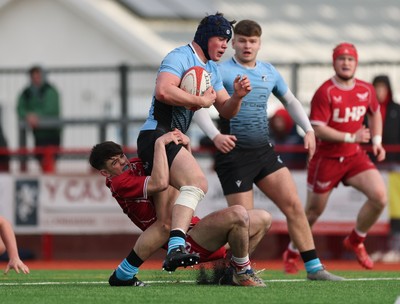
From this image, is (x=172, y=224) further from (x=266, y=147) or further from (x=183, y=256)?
(x=266, y=147)

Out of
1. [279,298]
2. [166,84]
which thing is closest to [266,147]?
[166,84]

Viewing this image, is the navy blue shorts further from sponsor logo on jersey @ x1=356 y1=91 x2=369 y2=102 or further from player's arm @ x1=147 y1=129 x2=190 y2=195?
player's arm @ x1=147 y1=129 x2=190 y2=195

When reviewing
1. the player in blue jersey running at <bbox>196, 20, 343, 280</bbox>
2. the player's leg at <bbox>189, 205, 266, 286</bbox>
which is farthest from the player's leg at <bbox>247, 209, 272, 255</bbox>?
the player in blue jersey running at <bbox>196, 20, 343, 280</bbox>

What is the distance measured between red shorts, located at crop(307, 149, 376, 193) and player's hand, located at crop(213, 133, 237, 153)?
2.30 m

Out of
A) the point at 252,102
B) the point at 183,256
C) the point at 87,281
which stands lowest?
the point at 87,281

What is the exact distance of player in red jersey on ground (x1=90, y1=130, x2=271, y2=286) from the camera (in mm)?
9656

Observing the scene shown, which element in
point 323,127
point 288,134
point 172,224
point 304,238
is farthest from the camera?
point 288,134

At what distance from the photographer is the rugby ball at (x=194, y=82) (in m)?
9.84

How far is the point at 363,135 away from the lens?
42.1 feet

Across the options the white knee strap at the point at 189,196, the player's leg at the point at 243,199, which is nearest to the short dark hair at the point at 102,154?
the white knee strap at the point at 189,196

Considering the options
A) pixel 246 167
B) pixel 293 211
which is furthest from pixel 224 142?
pixel 293 211

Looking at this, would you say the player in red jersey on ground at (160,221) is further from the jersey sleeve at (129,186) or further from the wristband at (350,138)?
the wristband at (350,138)

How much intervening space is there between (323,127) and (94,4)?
45.5 ft

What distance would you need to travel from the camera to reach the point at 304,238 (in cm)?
1155
